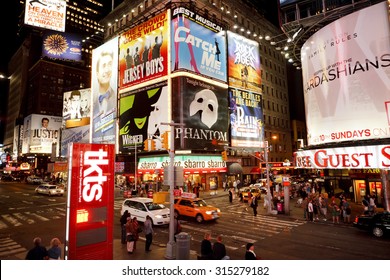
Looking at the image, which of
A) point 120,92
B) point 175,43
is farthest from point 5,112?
point 175,43

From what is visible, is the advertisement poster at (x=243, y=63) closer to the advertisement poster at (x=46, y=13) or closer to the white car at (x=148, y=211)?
the advertisement poster at (x=46, y=13)

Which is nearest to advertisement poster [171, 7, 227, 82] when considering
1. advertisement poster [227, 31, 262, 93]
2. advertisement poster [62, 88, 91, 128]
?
advertisement poster [227, 31, 262, 93]

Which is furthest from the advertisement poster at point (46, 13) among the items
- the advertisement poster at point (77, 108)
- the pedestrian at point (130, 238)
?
the pedestrian at point (130, 238)

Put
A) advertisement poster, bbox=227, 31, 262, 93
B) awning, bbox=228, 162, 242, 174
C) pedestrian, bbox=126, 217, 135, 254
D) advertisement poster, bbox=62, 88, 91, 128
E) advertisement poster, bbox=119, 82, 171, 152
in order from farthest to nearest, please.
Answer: advertisement poster, bbox=62, 88, 91, 128 < advertisement poster, bbox=227, 31, 262, 93 < awning, bbox=228, 162, 242, 174 < advertisement poster, bbox=119, 82, 171, 152 < pedestrian, bbox=126, 217, 135, 254

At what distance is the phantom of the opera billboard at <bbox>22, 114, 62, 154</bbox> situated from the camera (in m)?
95.4

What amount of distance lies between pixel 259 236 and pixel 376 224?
22.9 ft

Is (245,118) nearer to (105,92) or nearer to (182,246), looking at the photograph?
(105,92)

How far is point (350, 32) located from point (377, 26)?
1.74 metres

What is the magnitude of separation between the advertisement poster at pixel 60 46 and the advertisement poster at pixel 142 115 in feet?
194

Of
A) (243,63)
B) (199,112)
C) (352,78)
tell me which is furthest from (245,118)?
(352,78)

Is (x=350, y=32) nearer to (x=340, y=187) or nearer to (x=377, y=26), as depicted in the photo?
(x=377, y=26)

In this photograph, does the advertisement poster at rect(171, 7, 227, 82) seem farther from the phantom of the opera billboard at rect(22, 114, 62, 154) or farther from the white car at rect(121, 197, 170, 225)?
the phantom of the opera billboard at rect(22, 114, 62, 154)

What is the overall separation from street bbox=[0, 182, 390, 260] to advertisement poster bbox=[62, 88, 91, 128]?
48.0m

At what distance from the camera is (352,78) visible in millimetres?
20156
